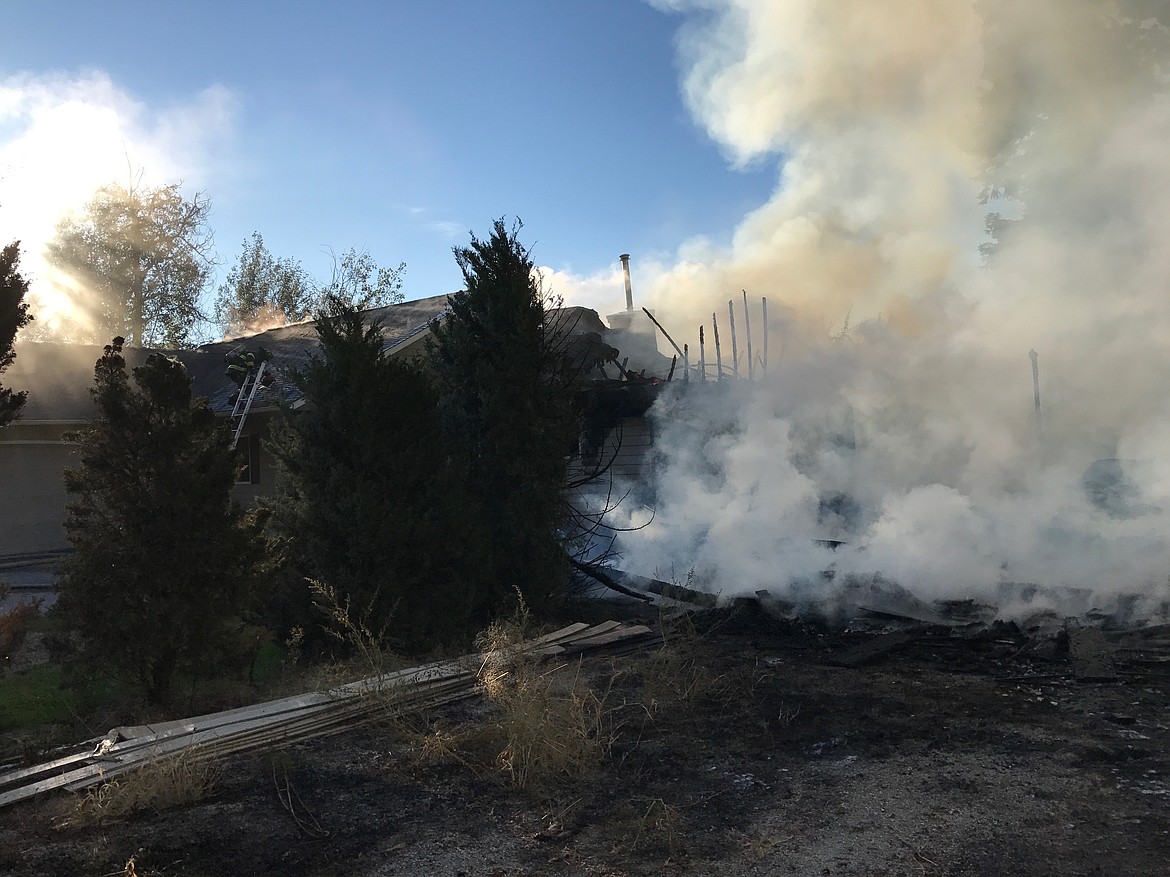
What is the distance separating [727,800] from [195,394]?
516 inches

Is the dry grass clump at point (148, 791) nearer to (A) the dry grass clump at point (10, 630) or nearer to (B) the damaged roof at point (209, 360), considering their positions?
(A) the dry grass clump at point (10, 630)

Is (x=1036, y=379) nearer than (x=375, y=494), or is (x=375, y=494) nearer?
(x=375, y=494)

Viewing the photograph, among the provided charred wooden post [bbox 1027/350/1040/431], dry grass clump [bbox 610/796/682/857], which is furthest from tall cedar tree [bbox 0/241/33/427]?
charred wooden post [bbox 1027/350/1040/431]

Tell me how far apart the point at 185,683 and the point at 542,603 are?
11.7ft

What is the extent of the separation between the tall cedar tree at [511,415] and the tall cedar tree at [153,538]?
297cm

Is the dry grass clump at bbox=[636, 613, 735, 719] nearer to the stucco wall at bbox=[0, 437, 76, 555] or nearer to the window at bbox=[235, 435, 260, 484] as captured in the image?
the window at bbox=[235, 435, 260, 484]

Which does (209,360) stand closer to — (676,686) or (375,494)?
(375,494)

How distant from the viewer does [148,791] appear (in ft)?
13.3

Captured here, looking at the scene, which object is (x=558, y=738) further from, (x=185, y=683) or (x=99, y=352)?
(x=99, y=352)

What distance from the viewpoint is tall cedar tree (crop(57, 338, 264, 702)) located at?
5.43 metres

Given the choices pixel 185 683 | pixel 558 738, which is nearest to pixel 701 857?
pixel 558 738

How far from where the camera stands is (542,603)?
8.67m

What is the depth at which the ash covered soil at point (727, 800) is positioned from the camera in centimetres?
345

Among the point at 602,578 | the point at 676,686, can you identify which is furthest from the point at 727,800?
the point at 602,578
